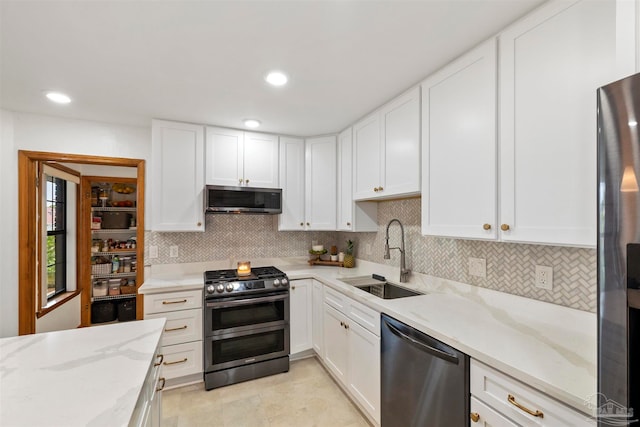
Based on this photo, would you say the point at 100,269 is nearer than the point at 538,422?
No

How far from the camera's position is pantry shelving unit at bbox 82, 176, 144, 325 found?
3906mm

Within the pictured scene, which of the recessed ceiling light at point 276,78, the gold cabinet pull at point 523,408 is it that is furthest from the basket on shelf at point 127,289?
the gold cabinet pull at point 523,408

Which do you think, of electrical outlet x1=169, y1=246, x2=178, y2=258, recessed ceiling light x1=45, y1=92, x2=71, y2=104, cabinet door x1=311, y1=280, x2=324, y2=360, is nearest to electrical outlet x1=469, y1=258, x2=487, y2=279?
cabinet door x1=311, y1=280, x2=324, y2=360

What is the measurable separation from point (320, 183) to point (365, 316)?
62.8 inches

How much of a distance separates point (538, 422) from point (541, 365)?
18 cm

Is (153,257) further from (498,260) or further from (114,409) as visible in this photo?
(498,260)

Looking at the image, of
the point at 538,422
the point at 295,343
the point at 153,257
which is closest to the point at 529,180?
the point at 538,422

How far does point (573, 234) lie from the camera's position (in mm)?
1100

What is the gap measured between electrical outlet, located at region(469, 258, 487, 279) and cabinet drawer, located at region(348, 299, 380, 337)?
2.29ft

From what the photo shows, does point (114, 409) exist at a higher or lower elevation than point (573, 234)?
lower

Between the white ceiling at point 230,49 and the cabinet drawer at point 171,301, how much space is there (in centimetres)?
159

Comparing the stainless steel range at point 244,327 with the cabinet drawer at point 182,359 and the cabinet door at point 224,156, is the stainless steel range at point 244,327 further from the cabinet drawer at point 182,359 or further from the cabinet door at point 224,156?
the cabinet door at point 224,156

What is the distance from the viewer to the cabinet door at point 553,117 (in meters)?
1.05

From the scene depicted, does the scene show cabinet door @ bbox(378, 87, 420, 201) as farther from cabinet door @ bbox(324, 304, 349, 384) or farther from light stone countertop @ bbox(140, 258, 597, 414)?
cabinet door @ bbox(324, 304, 349, 384)
